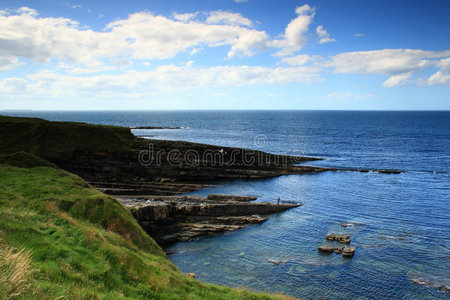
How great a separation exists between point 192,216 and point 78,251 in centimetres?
2792

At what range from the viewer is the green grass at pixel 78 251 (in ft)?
40.4

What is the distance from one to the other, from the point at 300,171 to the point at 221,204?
39.6 m

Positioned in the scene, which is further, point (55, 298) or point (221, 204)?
point (221, 204)

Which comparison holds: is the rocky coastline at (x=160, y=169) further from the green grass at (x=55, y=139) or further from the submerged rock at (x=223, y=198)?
the submerged rock at (x=223, y=198)

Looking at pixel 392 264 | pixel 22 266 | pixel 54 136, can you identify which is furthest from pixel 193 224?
pixel 54 136

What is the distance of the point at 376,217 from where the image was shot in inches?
1887

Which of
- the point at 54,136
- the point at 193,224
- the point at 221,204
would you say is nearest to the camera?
the point at 193,224

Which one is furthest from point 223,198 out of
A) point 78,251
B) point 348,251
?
point 78,251

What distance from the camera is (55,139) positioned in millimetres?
68312

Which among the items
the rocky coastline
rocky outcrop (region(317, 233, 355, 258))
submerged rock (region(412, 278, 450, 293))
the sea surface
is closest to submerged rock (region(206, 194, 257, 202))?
the rocky coastline

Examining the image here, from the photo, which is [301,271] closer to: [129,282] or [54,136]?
[129,282]

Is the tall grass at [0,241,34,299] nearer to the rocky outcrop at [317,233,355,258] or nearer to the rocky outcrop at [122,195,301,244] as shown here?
the rocky outcrop at [122,195,301,244]

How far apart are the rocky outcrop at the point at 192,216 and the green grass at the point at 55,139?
29212mm

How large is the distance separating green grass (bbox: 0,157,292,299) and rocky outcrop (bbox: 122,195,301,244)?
11.0 metres
